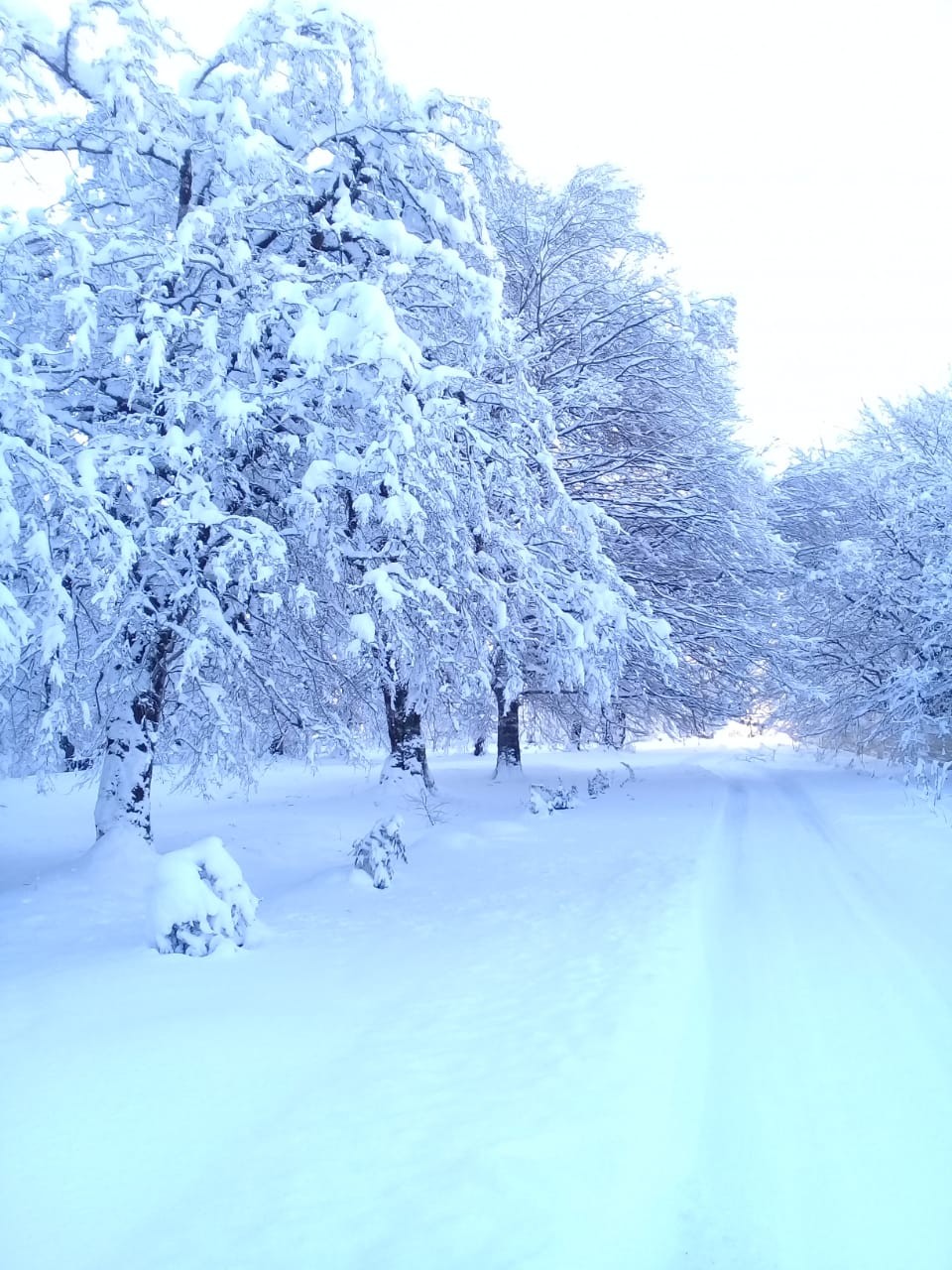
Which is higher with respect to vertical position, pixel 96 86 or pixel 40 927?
pixel 96 86

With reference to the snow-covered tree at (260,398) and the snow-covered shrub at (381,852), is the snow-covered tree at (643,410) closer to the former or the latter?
the snow-covered tree at (260,398)

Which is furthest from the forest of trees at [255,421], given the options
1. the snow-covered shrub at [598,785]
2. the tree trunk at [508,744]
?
the tree trunk at [508,744]

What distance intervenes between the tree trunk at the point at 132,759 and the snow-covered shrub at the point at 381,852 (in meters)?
2.17

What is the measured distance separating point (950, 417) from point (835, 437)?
301cm

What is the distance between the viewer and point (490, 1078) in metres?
3.50

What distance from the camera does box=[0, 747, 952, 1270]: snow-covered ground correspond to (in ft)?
8.33

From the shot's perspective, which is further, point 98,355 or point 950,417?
point 950,417

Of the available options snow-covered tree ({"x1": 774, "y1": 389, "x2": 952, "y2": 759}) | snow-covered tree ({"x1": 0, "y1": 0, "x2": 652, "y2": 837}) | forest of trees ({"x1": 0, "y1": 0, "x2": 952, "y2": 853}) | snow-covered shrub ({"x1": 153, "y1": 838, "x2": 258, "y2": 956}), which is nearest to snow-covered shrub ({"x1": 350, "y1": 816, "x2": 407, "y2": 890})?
forest of trees ({"x1": 0, "y1": 0, "x2": 952, "y2": 853})

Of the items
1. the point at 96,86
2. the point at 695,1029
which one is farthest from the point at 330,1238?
the point at 96,86

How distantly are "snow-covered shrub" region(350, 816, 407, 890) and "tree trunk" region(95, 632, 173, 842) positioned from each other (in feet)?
7.13

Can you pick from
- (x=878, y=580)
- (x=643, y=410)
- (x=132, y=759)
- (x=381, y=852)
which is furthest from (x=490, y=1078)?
(x=878, y=580)

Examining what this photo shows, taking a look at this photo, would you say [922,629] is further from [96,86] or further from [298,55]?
[96,86]

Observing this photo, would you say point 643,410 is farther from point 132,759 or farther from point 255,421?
point 132,759

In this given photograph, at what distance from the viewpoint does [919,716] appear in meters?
16.1
